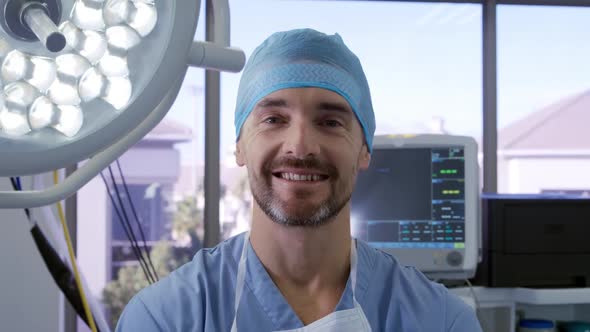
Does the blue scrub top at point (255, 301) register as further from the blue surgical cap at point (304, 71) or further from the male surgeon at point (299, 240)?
the blue surgical cap at point (304, 71)

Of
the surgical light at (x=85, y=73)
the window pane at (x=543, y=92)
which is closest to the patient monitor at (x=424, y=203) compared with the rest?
the window pane at (x=543, y=92)

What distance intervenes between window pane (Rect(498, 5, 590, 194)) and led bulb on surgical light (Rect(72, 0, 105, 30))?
2257 millimetres

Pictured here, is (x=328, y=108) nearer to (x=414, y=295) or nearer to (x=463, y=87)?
(x=414, y=295)

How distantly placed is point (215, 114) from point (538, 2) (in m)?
1.66

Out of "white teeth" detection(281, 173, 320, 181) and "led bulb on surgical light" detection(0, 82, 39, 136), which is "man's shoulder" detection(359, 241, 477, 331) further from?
"led bulb on surgical light" detection(0, 82, 39, 136)

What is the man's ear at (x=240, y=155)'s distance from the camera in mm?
1210

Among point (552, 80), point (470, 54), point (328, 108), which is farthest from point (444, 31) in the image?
point (328, 108)

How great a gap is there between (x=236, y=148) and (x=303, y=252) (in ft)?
0.82

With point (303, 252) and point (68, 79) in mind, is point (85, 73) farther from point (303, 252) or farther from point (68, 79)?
point (303, 252)

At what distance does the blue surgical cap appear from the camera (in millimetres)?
1120

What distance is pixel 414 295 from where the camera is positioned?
47.3 inches

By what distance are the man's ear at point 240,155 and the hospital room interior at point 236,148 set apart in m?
0.03

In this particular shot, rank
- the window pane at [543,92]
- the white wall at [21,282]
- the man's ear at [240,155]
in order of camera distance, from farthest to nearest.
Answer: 1. the window pane at [543,92]
2. the white wall at [21,282]
3. the man's ear at [240,155]

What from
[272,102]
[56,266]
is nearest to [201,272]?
[272,102]
